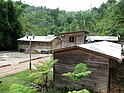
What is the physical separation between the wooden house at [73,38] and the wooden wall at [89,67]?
938 inches

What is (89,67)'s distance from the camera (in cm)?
1733

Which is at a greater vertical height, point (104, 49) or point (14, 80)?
point (104, 49)

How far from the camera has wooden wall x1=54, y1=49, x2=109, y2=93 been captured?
54.8 feet

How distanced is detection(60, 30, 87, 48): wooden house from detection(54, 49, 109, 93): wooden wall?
23.8m

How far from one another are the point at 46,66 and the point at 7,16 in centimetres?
4061

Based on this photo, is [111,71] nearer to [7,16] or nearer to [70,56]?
[70,56]

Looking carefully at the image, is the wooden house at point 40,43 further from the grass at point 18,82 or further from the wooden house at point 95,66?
the wooden house at point 95,66

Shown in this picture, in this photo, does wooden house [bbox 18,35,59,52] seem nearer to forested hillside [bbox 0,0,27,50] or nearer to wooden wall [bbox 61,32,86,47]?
forested hillside [bbox 0,0,27,50]

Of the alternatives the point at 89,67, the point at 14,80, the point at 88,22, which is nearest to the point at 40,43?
the point at 88,22

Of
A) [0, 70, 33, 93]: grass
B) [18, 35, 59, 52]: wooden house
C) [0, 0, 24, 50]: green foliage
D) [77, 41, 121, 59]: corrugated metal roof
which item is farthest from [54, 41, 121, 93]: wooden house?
[0, 0, 24, 50]: green foliage

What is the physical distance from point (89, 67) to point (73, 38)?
26270 mm

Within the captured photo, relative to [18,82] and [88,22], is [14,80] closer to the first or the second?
[18,82]

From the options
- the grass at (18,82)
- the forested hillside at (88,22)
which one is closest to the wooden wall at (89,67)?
the grass at (18,82)

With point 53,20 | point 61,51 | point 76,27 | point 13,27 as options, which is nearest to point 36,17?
point 53,20
